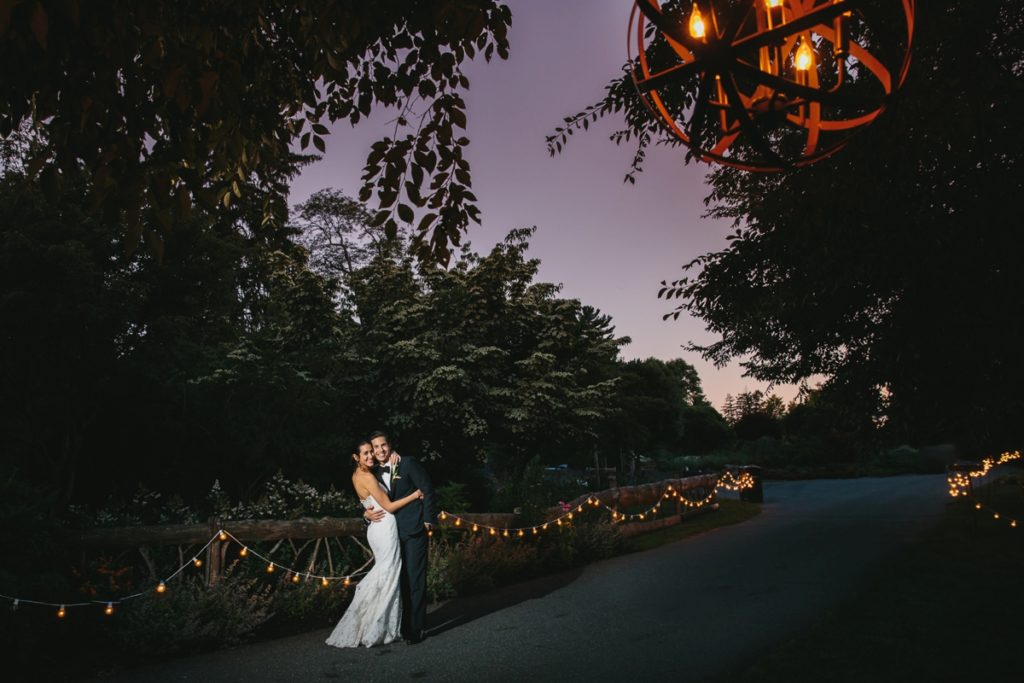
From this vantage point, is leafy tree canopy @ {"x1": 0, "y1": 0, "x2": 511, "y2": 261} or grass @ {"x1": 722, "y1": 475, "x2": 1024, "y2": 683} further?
grass @ {"x1": 722, "y1": 475, "x2": 1024, "y2": 683}

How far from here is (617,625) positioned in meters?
7.98

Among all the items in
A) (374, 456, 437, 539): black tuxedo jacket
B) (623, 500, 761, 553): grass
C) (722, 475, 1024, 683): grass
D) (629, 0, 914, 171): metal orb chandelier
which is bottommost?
(722, 475, 1024, 683): grass

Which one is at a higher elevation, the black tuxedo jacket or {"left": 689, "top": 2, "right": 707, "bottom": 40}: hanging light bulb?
{"left": 689, "top": 2, "right": 707, "bottom": 40}: hanging light bulb

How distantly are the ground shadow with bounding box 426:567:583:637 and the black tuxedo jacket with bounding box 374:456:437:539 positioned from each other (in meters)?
1.18

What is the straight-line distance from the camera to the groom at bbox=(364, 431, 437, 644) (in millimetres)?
Answer: 7492

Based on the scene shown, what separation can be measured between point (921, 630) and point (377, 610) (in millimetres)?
5503

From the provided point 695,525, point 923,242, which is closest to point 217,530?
point 923,242

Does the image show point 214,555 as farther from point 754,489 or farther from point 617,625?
point 754,489

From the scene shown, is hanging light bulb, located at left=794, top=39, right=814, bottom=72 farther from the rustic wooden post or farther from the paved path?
the rustic wooden post

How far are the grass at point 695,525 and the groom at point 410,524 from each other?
7.36 metres

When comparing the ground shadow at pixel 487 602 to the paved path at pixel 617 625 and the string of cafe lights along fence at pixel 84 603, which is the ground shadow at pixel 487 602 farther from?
the string of cafe lights along fence at pixel 84 603

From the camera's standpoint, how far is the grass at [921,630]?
5918mm

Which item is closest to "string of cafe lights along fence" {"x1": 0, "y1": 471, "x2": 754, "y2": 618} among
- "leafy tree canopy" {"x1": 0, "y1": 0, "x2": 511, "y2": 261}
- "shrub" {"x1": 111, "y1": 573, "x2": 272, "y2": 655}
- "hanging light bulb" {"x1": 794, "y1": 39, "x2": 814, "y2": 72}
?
"shrub" {"x1": 111, "y1": 573, "x2": 272, "y2": 655}

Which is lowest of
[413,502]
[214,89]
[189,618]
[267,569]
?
[189,618]
